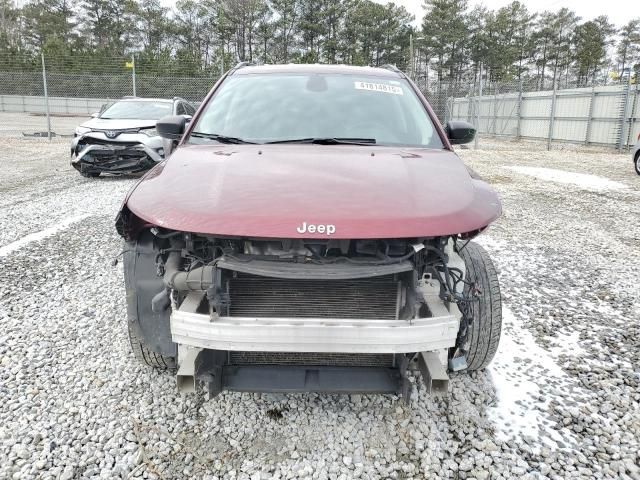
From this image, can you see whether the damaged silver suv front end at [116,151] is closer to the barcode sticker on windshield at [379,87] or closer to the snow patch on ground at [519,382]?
the barcode sticker on windshield at [379,87]

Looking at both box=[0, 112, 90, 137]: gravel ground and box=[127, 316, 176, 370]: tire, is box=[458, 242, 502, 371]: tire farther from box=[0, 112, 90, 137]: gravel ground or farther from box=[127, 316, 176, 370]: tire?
box=[0, 112, 90, 137]: gravel ground

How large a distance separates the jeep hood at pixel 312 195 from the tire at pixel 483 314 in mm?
477

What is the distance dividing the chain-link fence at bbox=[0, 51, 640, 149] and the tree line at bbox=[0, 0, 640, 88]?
2262 cm

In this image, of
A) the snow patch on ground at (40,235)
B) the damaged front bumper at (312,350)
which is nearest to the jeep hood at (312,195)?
the damaged front bumper at (312,350)

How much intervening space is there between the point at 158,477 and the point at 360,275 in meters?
1.14

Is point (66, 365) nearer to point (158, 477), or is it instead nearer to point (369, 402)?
point (158, 477)

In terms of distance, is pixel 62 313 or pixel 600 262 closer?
pixel 62 313

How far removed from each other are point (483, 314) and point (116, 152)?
7.54 m

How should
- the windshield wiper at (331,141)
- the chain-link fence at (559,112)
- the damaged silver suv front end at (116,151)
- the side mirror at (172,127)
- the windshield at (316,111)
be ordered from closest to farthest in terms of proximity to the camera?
1. the windshield wiper at (331,141)
2. the windshield at (316,111)
3. the side mirror at (172,127)
4. the damaged silver suv front end at (116,151)
5. the chain-link fence at (559,112)

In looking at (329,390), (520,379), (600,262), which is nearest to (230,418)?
(329,390)

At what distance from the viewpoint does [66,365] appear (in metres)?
2.71

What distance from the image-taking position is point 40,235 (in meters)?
5.24

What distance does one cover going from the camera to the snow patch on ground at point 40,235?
472cm

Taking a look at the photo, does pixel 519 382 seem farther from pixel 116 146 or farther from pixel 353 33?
pixel 353 33
